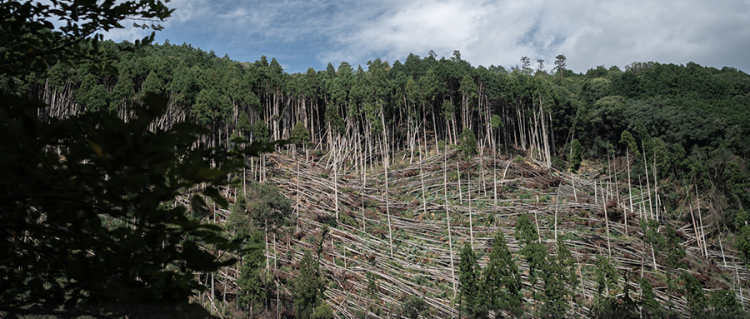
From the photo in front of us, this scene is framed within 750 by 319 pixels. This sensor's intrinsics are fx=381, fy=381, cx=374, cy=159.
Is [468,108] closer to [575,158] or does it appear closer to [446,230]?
[575,158]

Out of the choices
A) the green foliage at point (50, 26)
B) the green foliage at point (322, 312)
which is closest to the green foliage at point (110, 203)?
the green foliage at point (50, 26)

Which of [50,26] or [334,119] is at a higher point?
[334,119]

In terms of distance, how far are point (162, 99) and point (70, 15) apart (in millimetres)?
1583

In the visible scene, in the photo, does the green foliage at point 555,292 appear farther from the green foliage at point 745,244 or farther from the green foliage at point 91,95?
the green foliage at point 91,95

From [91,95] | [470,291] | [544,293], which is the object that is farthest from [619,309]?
[91,95]

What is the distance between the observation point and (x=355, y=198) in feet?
65.9

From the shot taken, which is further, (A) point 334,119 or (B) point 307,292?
(A) point 334,119

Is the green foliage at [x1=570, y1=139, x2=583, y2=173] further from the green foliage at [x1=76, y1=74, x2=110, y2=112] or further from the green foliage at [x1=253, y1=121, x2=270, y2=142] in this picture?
the green foliage at [x1=76, y1=74, x2=110, y2=112]

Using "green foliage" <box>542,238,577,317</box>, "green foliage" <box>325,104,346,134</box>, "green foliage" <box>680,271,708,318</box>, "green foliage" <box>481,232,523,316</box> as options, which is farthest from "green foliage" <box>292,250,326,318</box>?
"green foliage" <box>325,104,346,134</box>

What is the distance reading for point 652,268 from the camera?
14.0 meters

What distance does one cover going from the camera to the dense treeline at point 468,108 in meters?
20.2

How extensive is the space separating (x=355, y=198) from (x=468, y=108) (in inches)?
486

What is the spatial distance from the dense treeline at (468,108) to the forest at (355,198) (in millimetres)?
177

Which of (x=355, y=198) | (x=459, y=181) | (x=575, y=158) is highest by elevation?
(x=575, y=158)
